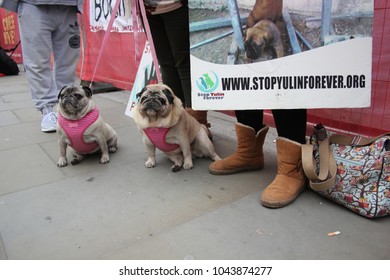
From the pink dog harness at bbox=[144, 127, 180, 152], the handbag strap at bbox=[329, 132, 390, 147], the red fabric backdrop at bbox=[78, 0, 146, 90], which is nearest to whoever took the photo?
the handbag strap at bbox=[329, 132, 390, 147]

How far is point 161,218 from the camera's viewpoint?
6.22 ft

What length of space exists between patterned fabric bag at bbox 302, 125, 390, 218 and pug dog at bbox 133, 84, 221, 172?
37.0 inches

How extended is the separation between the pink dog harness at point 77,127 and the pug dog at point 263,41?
1.54 m

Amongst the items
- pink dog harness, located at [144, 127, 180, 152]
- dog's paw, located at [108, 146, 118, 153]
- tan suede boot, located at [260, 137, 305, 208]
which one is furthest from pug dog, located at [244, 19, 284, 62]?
dog's paw, located at [108, 146, 118, 153]

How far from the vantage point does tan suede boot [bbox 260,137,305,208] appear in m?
1.95

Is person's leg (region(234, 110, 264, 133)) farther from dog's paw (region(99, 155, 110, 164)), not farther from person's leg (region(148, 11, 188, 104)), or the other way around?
dog's paw (region(99, 155, 110, 164))

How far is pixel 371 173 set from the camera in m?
1.78

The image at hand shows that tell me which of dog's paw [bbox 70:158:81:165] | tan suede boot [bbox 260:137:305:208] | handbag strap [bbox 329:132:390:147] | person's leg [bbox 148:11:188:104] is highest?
person's leg [bbox 148:11:188:104]

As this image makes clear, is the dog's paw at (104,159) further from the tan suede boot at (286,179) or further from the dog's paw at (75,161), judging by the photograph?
the tan suede boot at (286,179)

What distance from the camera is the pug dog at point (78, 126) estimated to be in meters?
2.63

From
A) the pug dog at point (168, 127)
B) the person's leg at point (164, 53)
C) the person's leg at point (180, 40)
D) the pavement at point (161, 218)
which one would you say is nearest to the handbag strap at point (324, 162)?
the pavement at point (161, 218)
